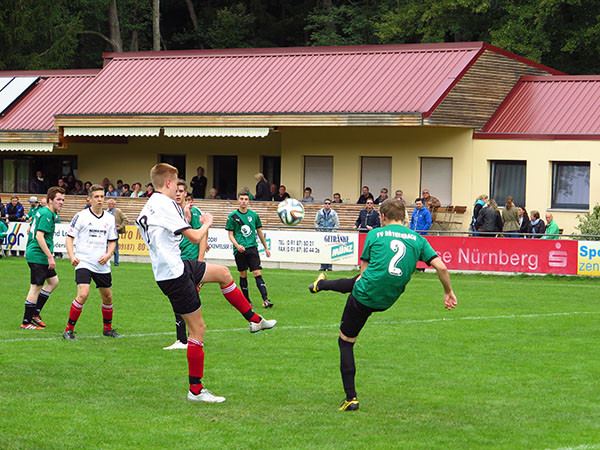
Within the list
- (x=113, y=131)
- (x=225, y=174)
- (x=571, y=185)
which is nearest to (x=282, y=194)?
(x=225, y=174)

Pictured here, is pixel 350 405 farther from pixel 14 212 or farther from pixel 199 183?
pixel 199 183

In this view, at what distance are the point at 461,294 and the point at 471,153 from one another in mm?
12339

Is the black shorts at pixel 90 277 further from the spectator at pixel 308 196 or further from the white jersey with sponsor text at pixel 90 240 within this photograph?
the spectator at pixel 308 196

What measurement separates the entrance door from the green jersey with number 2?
97.7ft

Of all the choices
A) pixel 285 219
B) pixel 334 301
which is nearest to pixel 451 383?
pixel 334 301

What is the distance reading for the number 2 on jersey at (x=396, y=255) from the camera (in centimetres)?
921

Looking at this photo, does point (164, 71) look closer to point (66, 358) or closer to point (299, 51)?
point (299, 51)

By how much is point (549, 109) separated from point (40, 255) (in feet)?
70.4

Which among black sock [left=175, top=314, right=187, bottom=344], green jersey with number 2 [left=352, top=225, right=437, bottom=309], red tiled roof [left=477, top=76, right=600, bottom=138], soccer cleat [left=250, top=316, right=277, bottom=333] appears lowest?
black sock [left=175, top=314, right=187, bottom=344]

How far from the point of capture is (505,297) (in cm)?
2092

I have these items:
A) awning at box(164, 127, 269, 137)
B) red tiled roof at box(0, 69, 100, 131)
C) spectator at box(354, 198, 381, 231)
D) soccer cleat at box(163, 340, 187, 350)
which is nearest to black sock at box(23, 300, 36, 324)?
soccer cleat at box(163, 340, 187, 350)

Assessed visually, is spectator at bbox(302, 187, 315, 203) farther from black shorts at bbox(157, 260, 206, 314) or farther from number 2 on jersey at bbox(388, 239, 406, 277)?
number 2 on jersey at bbox(388, 239, 406, 277)

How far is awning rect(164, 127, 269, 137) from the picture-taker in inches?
1351

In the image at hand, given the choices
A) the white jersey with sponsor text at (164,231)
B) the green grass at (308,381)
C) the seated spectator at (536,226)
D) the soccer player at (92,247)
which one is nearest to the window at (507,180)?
the seated spectator at (536,226)
